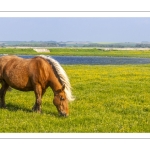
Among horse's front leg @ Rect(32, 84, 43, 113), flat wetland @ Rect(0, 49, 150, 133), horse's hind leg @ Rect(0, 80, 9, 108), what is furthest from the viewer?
horse's hind leg @ Rect(0, 80, 9, 108)

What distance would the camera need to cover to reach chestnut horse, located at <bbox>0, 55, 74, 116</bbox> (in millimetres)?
11281

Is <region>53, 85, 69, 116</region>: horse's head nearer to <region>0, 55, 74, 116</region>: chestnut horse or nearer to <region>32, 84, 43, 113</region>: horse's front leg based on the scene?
<region>0, 55, 74, 116</region>: chestnut horse

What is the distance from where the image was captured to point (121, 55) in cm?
5847

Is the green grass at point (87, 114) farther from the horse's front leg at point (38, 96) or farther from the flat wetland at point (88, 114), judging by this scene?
the horse's front leg at point (38, 96)

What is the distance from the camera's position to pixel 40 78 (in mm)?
11516

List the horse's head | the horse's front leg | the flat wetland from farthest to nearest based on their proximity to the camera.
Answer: the horse's front leg
the horse's head
the flat wetland

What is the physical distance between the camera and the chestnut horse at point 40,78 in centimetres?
1128

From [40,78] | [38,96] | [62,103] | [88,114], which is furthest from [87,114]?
[40,78]

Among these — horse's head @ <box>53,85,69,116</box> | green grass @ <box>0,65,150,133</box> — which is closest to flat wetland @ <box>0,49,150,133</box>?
green grass @ <box>0,65,150,133</box>

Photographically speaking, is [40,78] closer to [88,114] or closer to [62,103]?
[62,103]

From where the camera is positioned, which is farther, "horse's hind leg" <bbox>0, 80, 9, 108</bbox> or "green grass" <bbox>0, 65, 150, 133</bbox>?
"horse's hind leg" <bbox>0, 80, 9, 108</bbox>

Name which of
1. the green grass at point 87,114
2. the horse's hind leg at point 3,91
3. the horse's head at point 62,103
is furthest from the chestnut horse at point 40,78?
the green grass at point 87,114
